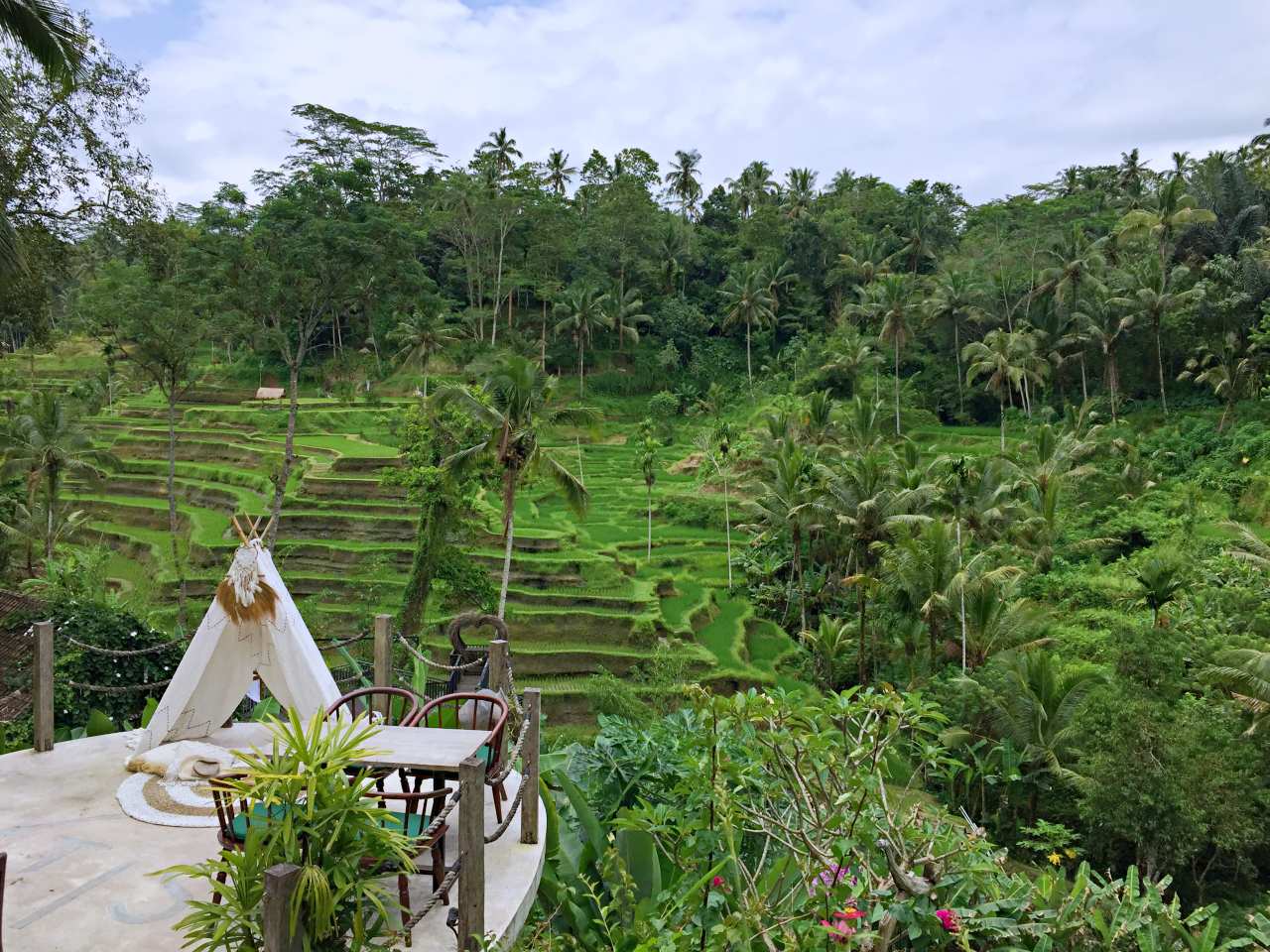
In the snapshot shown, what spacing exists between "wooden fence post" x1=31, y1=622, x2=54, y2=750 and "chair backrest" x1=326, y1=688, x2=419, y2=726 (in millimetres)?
1932

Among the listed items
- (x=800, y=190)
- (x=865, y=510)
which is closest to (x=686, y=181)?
(x=800, y=190)

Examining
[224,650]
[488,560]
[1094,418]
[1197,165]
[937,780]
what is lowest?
[937,780]

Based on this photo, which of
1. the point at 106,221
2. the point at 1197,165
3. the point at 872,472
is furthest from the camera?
the point at 1197,165

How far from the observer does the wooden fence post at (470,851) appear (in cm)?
391

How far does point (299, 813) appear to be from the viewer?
3467mm

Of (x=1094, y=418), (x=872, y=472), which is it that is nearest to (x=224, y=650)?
(x=872, y=472)

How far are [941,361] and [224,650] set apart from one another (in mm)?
37356

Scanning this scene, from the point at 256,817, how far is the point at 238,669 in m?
2.69

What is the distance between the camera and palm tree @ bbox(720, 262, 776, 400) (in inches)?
1618

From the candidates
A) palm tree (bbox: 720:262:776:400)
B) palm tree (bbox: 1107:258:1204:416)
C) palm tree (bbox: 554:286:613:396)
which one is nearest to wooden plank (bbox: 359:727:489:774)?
palm tree (bbox: 1107:258:1204:416)

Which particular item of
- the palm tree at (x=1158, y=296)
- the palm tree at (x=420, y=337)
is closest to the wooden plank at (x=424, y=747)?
the palm tree at (x=420, y=337)

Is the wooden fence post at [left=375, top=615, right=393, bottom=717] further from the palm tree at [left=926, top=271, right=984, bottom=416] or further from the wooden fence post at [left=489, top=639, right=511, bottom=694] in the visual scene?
the palm tree at [left=926, top=271, right=984, bottom=416]

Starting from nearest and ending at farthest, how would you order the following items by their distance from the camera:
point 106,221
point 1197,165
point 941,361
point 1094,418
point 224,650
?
point 224,650
point 106,221
point 1094,418
point 1197,165
point 941,361

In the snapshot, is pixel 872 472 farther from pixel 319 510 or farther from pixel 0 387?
pixel 0 387
